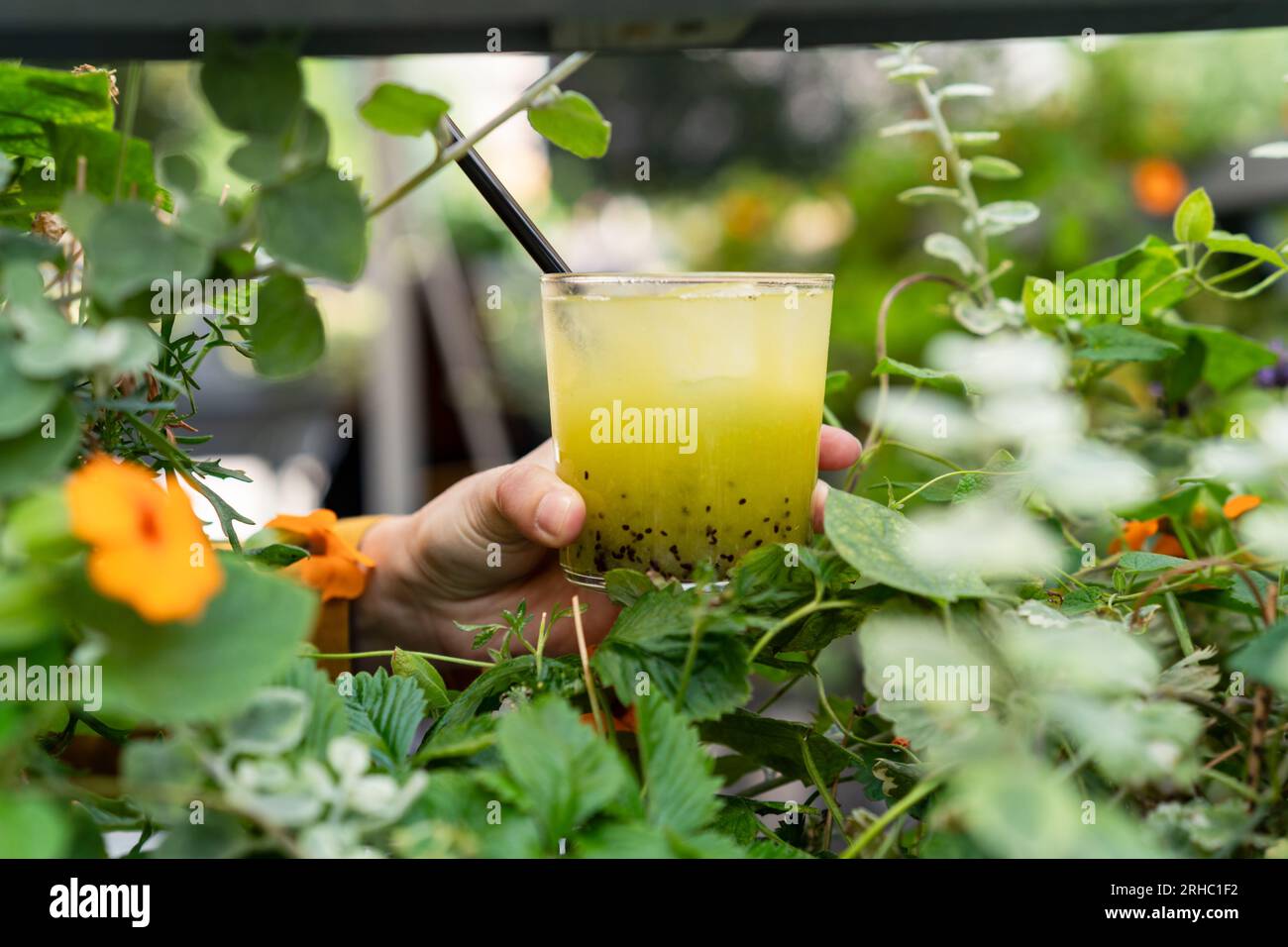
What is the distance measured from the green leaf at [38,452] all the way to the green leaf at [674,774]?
18cm

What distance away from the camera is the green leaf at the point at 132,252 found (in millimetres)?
270

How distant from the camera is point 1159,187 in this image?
164 cm

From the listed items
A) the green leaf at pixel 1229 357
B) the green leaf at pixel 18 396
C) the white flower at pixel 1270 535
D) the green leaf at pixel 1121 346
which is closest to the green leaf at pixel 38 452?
the green leaf at pixel 18 396

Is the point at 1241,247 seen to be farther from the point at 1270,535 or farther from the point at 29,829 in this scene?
the point at 29,829

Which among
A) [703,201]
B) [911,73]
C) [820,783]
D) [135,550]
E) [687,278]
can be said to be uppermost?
[703,201]

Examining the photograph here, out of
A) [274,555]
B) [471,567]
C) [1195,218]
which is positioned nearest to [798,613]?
[274,555]

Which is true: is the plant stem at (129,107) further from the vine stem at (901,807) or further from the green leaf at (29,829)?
the vine stem at (901,807)

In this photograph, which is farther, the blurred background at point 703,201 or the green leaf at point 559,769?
the blurred background at point 703,201

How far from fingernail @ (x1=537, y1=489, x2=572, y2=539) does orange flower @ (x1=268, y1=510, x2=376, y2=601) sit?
0.13m

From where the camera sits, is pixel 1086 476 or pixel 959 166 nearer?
pixel 1086 476

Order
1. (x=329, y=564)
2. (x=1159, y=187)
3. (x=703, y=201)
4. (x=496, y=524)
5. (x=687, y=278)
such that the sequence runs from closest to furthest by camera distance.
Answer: (x=687, y=278)
(x=329, y=564)
(x=496, y=524)
(x=1159, y=187)
(x=703, y=201)

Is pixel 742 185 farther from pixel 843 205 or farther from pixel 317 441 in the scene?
pixel 317 441

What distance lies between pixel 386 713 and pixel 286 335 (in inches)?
5.3
